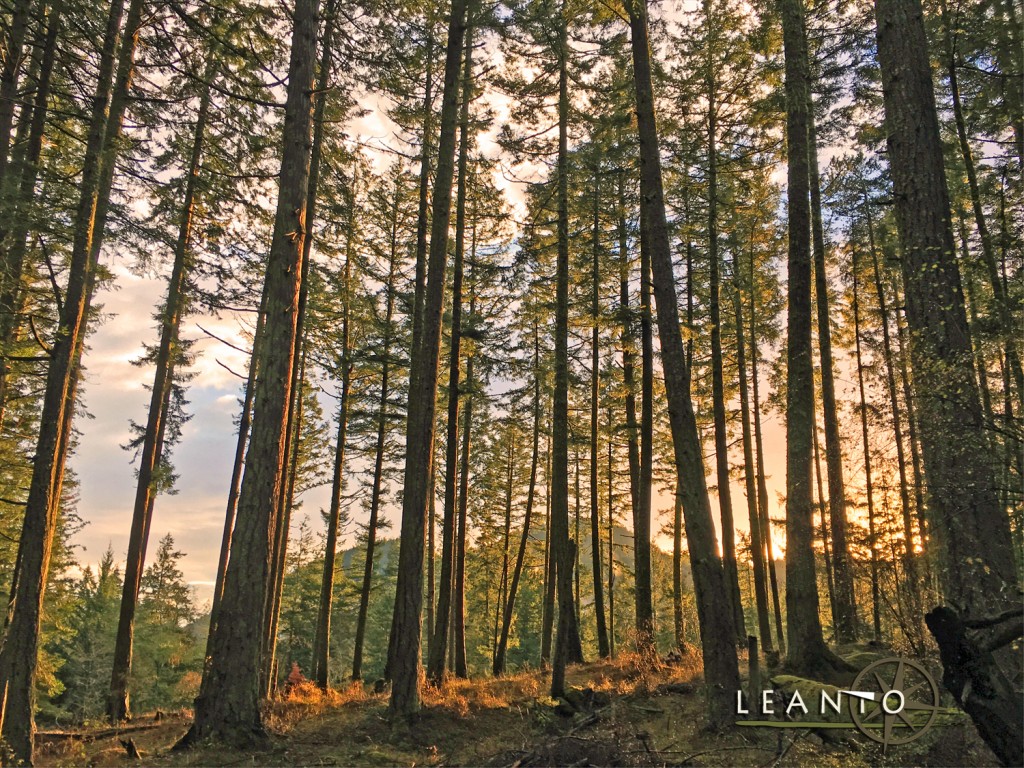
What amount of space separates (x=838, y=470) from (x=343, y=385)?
15.2 meters

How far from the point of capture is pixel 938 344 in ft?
18.6

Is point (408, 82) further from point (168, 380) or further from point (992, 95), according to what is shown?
point (168, 380)

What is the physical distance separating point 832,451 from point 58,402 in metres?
16.7

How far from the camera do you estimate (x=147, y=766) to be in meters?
6.40

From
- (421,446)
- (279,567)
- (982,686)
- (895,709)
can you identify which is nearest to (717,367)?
(421,446)

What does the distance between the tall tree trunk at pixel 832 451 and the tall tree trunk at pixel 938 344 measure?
570 cm

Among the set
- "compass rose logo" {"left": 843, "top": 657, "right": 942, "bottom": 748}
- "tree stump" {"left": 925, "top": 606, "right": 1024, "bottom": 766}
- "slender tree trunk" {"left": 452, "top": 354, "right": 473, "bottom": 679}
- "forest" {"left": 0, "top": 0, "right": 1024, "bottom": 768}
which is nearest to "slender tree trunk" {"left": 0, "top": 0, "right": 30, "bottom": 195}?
"forest" {"left": 0, "top": 0, "right": 1024, "bottom": 768}

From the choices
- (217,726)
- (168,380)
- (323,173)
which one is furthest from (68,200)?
(168,380)

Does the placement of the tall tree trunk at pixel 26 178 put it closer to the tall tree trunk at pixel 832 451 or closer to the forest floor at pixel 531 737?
the forest floor at pixel 531 737

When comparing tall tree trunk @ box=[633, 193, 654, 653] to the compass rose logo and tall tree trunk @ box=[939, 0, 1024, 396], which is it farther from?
the compass rose logo

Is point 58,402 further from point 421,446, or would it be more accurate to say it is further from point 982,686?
point 982,686

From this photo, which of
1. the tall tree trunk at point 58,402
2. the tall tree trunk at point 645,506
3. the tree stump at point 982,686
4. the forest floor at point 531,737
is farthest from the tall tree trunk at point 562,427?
the tall tree trunk at point 58,402

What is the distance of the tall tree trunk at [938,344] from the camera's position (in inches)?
205

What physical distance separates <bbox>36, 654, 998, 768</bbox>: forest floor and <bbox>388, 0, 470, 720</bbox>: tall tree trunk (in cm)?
89
